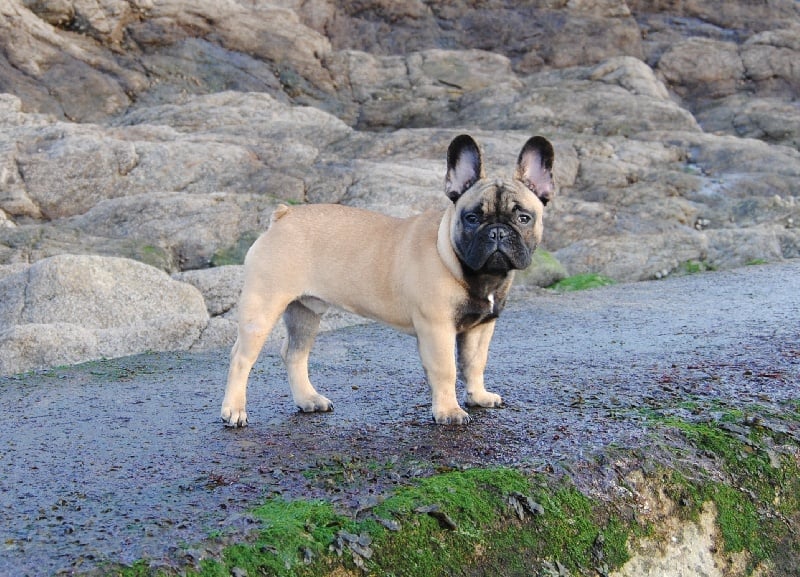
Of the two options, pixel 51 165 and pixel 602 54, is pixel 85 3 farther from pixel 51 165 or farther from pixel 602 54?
pixel 602 54

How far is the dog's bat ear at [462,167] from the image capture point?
680 cm

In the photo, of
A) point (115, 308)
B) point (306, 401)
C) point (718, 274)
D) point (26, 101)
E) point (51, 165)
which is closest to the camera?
point (306, 401)

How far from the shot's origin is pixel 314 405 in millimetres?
7598

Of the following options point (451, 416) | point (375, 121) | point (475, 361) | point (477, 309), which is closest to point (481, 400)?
point (475, 361)

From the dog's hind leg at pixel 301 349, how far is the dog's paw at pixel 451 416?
4.01ft

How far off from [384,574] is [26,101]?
103 ft

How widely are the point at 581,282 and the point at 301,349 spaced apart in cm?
1036

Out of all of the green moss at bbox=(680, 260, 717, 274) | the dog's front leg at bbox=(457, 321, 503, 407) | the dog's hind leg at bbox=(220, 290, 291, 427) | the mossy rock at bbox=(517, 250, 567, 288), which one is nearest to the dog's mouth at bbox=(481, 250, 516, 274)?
the dog's front leg at bbox=(457, 321, 503, 407)

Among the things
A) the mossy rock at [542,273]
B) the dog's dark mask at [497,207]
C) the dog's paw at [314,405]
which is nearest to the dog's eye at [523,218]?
the dog's dark mask at [497,207]

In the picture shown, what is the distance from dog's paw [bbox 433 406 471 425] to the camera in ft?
22.0

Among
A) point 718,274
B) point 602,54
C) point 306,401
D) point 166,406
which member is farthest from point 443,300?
point 602,54

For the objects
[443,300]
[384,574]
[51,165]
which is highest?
[443,300]

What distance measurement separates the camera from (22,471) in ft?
19.8

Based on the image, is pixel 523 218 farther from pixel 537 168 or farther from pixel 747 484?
pixel 747 484
